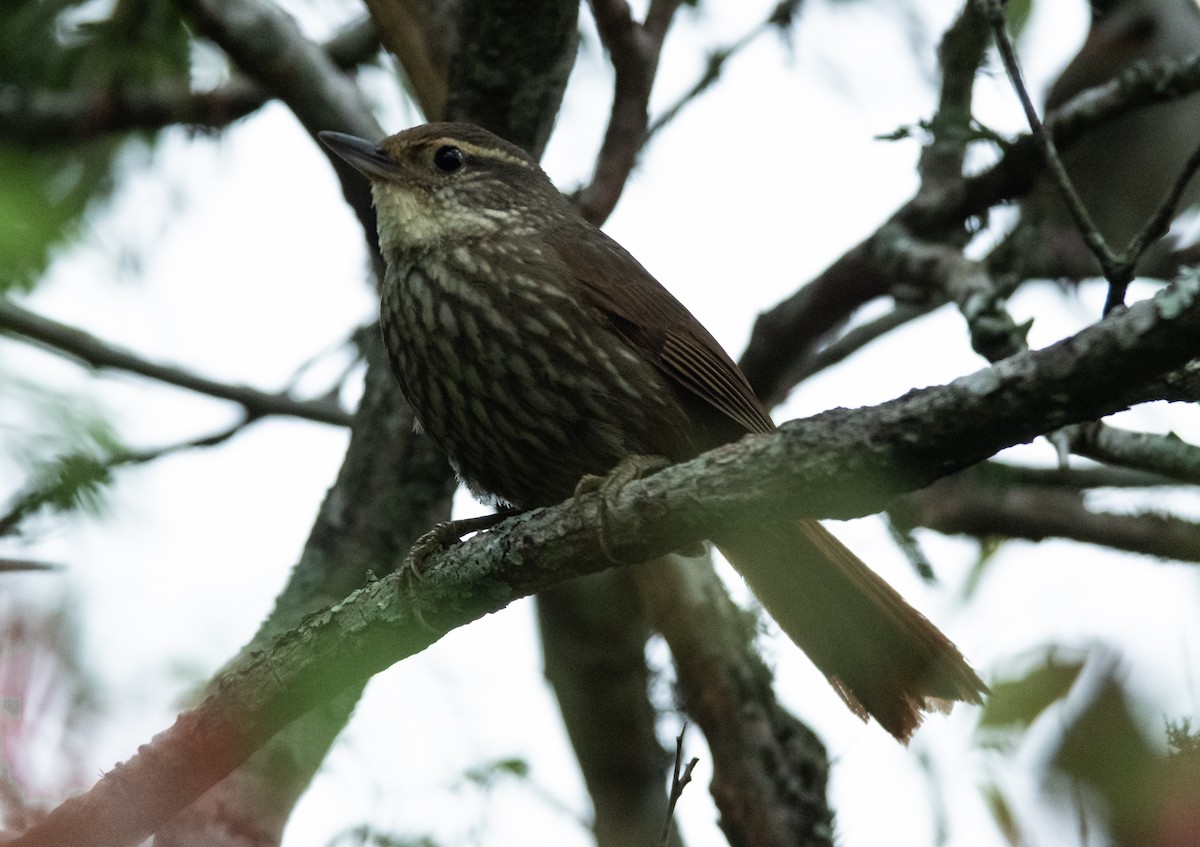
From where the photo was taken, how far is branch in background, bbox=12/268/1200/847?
7.45ft

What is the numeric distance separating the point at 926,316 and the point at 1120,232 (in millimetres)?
839

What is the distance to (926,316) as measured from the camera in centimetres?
594

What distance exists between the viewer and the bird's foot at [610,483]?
2941 millimetres

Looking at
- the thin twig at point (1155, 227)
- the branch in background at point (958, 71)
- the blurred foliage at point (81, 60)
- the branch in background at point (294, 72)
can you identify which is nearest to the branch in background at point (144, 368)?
the blurred foliage at point (81, 60)

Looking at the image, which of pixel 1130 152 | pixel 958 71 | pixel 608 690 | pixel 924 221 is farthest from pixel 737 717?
pixel 1130 152

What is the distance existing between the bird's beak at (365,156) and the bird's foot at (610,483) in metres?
1.35

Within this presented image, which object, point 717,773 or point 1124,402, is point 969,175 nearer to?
point 717,773

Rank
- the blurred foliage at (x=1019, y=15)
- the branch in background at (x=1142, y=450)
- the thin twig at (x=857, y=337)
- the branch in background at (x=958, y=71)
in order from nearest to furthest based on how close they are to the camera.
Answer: the branch in background at (x=1142, y=450) < the branch in background at (x=958, y=71) < the blurred foliage at (x=1019, y=15) < the thin twig at (x=857, y=337)

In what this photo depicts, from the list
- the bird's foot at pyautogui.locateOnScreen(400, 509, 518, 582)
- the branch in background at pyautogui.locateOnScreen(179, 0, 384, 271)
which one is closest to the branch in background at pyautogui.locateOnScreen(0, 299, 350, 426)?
the branch in background at pyautogui.locateOnScreen(179, 0, 384, 271)

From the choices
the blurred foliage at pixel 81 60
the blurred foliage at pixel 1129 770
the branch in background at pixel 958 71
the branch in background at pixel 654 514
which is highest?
the blurred foliage at pixel 81 60

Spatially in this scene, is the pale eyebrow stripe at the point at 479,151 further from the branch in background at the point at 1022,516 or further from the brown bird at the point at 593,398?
the branch in background at the point at 1022,516

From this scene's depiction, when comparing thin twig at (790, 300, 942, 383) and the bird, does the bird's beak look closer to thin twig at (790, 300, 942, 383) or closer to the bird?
thin twig at (790, 300, 942, 383)

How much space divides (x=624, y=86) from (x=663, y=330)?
1.02 m

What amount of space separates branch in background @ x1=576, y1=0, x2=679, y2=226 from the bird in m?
1.54
